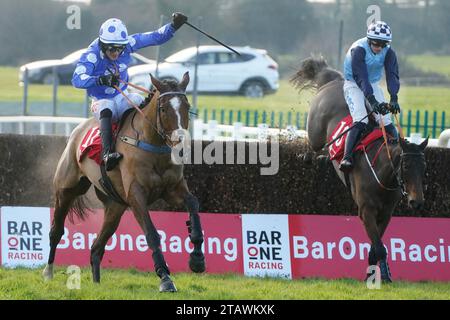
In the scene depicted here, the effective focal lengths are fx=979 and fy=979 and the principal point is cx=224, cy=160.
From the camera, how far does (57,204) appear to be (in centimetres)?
905

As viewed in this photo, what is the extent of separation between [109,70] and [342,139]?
2.64m

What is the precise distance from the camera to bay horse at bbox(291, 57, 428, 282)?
27.8 ft

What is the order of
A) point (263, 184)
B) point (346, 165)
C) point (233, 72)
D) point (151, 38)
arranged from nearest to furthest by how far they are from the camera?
point (151, 38), point (346, 165), point (263, 184), point (233, 72)

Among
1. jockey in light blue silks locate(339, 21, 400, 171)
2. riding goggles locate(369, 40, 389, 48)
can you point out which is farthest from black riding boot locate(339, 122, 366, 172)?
riding goggles locate(369, 40, 389, 48)

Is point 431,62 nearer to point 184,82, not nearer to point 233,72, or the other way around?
point 233,72

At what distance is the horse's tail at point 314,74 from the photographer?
36.3 ft

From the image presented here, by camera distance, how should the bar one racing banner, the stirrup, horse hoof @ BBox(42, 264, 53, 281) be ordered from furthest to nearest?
1. the bar one racing banner
2. the stirrup
3. horse hoof @ BBox(42, 264, 53, 281)

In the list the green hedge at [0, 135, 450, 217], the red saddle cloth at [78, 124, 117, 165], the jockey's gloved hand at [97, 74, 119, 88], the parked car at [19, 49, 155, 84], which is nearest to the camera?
the jockey's gloved hand at [97, 74, 119, 88]

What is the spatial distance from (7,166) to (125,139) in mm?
2636

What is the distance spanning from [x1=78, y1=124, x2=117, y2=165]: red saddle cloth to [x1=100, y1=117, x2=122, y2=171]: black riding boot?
112 mm

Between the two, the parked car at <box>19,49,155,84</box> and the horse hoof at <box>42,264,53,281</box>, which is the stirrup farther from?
the parked car at <box>19,49,155,84</box>

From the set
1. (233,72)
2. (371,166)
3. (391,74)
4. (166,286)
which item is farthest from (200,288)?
(233,72)

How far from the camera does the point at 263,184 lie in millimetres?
10148

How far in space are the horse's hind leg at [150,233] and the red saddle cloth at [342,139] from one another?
103 inches
